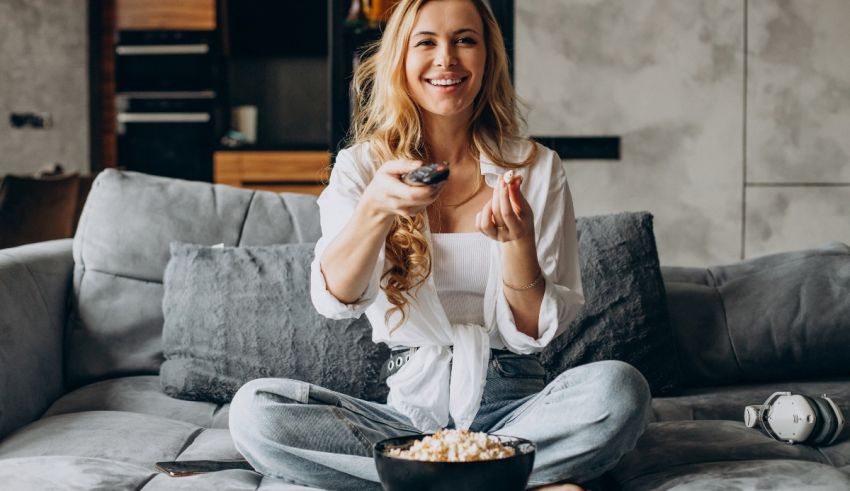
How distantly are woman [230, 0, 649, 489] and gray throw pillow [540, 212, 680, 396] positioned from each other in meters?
0.32

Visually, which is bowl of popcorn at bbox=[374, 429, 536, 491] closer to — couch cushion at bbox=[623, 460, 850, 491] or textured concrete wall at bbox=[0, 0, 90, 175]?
couch cushion at bbox=[623, 460, 850, 491]

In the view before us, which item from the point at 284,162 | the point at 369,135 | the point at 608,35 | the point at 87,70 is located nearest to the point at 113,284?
the point at 369,135

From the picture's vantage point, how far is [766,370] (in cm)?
218

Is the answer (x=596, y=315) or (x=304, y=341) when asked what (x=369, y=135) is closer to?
Result: (x=304, y=341)

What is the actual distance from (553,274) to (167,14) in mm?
4714

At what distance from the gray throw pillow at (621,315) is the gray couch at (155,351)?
105 mm

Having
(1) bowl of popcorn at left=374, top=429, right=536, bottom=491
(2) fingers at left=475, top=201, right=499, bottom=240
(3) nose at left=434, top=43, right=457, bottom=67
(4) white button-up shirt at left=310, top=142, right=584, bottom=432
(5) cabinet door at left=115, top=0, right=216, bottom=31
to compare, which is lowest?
(1) bowl of popcorn at left=374, top=429, right=536, bottom=491

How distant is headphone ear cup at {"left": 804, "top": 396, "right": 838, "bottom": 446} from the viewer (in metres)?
1.66

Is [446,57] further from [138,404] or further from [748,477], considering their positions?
[138,404]

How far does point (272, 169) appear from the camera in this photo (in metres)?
5.73

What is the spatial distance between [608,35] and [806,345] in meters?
1.92

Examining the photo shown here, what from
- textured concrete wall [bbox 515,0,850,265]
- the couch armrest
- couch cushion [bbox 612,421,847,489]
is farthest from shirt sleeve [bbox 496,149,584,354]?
textured concrete wall [bbox 515,0,850,265]

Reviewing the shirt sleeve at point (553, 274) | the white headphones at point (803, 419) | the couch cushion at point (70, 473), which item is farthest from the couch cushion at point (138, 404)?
the white headphones at point (803, 419)

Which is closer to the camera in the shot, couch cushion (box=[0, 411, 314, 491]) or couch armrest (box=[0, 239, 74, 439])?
couch cushion (box=[0, 411, 314, 491])
